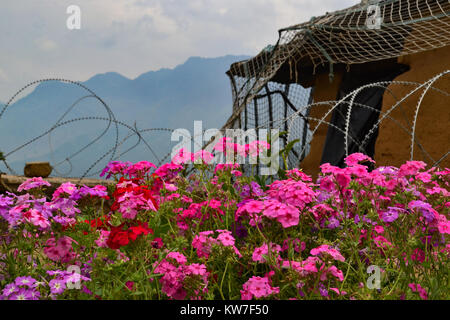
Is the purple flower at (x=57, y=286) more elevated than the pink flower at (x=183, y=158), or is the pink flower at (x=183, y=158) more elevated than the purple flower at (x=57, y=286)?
the pink flower at (x=183, y=158)

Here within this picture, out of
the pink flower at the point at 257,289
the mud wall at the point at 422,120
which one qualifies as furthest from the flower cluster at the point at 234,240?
the mud wall at the point at 422,120

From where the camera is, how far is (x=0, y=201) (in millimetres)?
1714

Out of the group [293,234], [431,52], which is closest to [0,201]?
[293,234]

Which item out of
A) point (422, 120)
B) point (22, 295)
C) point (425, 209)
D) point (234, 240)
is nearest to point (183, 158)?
point (234, 240)

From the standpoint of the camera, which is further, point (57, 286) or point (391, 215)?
point (391, 215)

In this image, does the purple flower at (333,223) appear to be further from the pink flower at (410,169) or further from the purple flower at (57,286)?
the purple flower at (57,286)

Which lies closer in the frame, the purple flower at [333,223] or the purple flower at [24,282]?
the purple flower at [24,282]

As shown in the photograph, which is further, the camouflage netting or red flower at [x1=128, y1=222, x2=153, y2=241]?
the camouflage netting

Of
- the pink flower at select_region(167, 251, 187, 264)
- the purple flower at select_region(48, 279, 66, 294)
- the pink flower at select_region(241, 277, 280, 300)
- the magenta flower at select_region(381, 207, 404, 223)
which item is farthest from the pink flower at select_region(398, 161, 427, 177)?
the purple flower at select_region(48, 279, 66, 294)

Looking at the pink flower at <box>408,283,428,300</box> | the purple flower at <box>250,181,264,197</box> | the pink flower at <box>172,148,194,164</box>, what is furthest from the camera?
the pink flower at <box>172,148,194,164</box>

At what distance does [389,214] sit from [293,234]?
0.40m

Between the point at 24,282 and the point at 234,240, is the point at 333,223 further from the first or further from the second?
the point at 24,282

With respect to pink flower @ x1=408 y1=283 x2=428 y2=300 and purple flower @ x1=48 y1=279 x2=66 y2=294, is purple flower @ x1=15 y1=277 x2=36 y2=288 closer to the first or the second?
purple flower @ x1=48 y1=279 x2=66 y2=294
